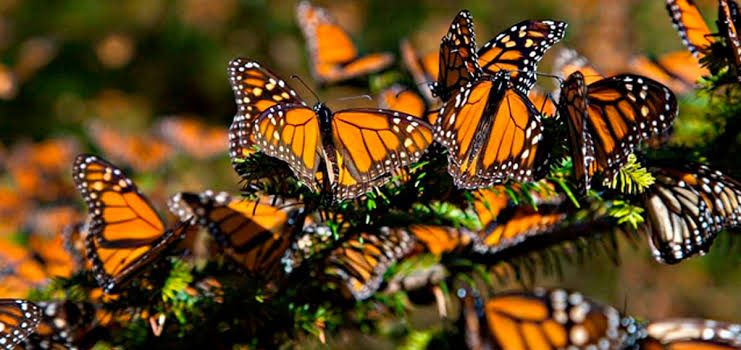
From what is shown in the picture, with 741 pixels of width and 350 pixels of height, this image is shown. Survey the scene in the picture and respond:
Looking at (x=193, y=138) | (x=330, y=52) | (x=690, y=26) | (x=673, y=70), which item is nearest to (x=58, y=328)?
(x=690, y=26)

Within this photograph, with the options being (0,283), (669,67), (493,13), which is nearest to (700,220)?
(669,67)

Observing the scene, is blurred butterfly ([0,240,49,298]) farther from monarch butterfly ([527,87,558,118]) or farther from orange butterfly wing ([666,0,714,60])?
orange butterfly wing ([666,0,714,60])

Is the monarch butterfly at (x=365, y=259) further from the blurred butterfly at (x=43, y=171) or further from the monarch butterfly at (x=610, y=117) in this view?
the blurred butterfly at (x=43, y=171)

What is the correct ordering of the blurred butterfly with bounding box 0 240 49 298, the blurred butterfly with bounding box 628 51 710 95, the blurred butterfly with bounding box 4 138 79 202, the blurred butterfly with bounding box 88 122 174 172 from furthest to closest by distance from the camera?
the blurred butterfly with bounding box 88 122 174 172
the blurred butterfly with bounding box 4 138 79 202
the blurred butterfly with bounding box 628 51 710 95
the blurred butterfly with bounding box 0 240 49 298

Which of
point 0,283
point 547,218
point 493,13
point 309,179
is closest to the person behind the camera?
point 309,179

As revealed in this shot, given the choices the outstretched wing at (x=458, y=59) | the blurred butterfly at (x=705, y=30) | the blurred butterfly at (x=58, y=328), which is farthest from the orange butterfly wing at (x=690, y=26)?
the blurred butterfly at (x=58, y=328)

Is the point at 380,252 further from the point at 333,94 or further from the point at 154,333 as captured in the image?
the point at 333,94

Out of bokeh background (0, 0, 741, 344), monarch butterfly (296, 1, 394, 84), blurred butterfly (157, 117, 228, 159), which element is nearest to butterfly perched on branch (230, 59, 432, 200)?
monarch butterfly (296, 1, 394, 84)
